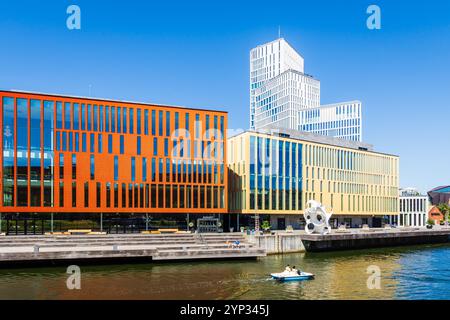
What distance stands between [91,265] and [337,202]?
249 feet

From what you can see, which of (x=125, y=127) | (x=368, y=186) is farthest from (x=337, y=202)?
(x=125, y=127)

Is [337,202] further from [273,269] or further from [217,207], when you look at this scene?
[273,269]

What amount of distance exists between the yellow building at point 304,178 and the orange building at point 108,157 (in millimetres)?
9014

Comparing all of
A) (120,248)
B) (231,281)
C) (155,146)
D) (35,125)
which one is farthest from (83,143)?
(231,281)

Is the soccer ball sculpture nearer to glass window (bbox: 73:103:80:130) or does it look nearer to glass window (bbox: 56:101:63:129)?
glass window (bbox: 73:103:80:130)

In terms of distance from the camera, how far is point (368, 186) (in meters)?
127

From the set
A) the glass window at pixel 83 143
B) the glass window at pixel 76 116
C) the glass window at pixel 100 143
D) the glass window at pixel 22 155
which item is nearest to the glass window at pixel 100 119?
the glass window at pixel 100 143

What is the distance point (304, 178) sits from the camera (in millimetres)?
109062

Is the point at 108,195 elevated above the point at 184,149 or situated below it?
below

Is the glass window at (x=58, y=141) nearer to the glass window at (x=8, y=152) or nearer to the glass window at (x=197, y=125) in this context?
the glass window at (x=8, y=152)

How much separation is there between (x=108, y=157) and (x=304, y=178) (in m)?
49.1

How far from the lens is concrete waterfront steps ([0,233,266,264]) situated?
58.2 m

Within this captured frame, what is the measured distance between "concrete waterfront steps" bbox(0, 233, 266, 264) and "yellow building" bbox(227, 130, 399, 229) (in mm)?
23317

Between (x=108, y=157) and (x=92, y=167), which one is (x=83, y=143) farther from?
(x=108, y=157)
